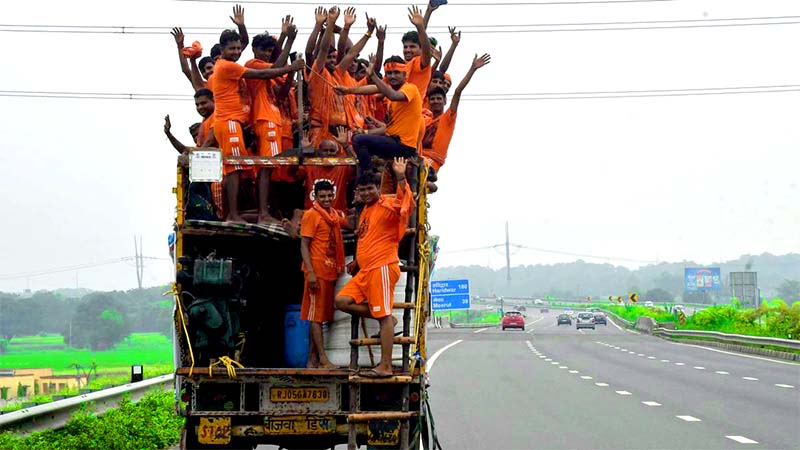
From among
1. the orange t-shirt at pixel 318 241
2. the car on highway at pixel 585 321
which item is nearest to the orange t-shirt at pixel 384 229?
the orange t-shirt at pixel 318 241

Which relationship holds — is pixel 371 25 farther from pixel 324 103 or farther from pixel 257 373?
pixel 257 373

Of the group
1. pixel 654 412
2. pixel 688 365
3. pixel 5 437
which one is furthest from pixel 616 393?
pixel 5 437

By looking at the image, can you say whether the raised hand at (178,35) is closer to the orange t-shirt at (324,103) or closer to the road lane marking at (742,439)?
the orange t-shirt at (324,103)

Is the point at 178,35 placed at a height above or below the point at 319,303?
above

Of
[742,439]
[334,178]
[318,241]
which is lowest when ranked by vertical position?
[742,439]

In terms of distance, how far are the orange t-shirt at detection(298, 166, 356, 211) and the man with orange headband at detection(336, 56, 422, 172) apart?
1.87 ft

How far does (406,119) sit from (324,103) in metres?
1.73

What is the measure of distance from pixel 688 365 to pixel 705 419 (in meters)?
13.6

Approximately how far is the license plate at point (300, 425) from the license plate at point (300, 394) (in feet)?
0.42

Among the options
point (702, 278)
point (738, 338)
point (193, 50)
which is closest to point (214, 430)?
point (193, 50)

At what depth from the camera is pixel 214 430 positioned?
7824 mm

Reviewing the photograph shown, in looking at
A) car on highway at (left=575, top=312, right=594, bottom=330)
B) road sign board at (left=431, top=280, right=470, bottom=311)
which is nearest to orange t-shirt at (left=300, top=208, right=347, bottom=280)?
road sign board at (left=431, top=280, right=470, bottom=311)

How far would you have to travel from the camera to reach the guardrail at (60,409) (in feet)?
28.9

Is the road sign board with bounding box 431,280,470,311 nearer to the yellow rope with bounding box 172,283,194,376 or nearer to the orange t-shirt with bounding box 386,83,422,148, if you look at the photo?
the orange t-shirt with bounding box 386,83,422,148
